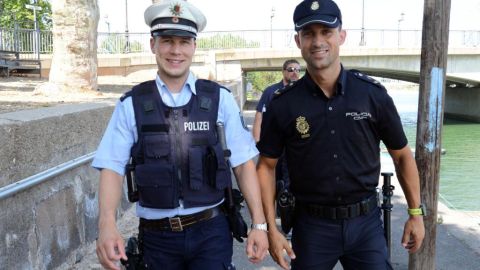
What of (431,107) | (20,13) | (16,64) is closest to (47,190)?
(431,107)

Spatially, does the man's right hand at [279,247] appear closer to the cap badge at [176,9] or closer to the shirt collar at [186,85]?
the shirt collar at [186,85]

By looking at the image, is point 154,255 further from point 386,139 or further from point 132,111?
point 386,139

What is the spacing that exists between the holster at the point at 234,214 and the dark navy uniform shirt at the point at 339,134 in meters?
0.39

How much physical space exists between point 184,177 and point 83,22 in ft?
27.1

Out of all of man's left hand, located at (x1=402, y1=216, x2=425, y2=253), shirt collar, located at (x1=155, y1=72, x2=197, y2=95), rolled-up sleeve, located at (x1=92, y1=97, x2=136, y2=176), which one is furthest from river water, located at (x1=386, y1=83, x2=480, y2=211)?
rolled-up sleeve, located at (x1=92, y1=97, x2=136, y2=176)

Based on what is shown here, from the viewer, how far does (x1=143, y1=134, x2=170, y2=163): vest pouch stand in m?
2.34

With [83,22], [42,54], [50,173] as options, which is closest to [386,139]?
[50,173]

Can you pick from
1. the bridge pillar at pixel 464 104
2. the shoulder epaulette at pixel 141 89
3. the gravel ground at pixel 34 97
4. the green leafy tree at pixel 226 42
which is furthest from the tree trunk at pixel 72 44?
the bridge pillar at pixel 464 104

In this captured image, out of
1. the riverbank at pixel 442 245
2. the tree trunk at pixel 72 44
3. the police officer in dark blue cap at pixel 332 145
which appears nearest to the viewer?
the police officer in dark blue cap at pixel 332 145

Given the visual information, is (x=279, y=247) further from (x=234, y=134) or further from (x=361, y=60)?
(x=361, y=60)

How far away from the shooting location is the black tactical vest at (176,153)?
7.71ft

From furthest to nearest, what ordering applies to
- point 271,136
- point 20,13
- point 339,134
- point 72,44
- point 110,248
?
point 20,13 < point 72,44 < point 271,136 < point 339,134 < point 110,248

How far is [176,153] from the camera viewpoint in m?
2.39

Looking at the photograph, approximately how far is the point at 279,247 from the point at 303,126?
651 millimetres
